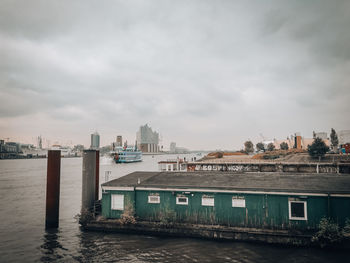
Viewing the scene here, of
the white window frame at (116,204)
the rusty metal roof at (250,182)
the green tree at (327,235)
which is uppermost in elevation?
the rusty metal roof at (250,182)

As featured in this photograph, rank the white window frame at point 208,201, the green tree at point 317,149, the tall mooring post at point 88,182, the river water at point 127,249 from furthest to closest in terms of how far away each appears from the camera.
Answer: the green tree at point 317,149
the tall mooring post at point 88,182
the white window frame at point 208,201
the river water at point 127,249

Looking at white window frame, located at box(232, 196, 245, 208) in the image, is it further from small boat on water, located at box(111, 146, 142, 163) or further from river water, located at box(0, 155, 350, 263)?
small boat on water, located at box(111, 146, 142, 163)

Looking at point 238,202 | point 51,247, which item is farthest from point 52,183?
point 238,202

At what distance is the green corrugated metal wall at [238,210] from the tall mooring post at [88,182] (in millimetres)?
2473

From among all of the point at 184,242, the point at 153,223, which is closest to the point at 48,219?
the point at 153,223

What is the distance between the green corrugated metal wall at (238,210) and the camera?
57.5 ft

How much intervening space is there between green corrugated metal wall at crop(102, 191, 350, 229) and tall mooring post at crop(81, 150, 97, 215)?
8.11 feet

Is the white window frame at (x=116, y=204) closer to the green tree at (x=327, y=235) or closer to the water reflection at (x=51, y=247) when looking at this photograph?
the water reflection at (x=51, y=247)

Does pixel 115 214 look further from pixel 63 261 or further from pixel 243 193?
pixel 243 193

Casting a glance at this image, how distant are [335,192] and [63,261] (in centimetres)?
2007

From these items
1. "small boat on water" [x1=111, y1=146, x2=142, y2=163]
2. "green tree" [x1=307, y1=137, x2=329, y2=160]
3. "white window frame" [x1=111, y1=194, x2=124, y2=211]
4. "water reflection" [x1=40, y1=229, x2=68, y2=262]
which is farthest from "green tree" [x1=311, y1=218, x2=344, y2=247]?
"small boat on water" [x1=111, y1=146, x2=142, y2=163]

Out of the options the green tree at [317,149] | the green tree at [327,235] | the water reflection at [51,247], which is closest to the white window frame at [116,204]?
the water reflection at [51,247]

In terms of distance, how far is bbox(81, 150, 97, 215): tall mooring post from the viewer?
2353 cm

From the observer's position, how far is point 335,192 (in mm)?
17250
